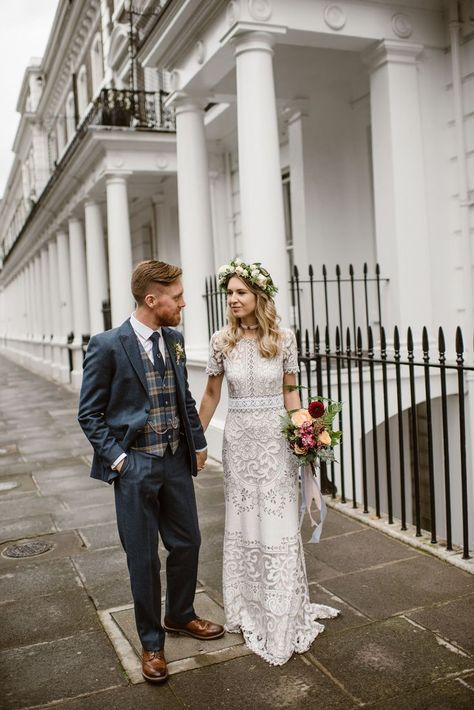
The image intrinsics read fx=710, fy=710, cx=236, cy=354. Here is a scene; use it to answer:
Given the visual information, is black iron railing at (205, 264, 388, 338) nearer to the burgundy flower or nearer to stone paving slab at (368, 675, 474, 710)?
the burgundy flower

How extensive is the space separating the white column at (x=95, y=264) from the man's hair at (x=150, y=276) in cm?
1176

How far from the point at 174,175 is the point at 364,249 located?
5554 millimetres

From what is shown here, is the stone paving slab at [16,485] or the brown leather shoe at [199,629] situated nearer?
the brown leather shoe at [199,629]

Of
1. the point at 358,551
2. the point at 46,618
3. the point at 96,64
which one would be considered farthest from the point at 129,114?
the point at 46,618

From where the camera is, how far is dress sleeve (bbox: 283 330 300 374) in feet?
12.3

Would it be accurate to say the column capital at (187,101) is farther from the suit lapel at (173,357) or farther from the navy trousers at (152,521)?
the navy trousers at (152,521)

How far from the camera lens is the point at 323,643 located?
3523mm

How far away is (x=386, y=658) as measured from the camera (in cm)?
333

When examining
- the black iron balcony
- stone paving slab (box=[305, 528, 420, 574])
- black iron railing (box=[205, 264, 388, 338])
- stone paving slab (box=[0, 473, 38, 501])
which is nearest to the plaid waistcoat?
stone paving slab (box=[305, 528, 420, 574])

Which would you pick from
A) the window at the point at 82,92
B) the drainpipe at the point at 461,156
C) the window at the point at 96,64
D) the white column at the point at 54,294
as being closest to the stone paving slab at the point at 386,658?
the drainpipe at the point at 461,156

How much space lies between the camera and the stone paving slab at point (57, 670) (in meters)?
3.20

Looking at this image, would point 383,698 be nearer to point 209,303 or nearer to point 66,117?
point 209,303

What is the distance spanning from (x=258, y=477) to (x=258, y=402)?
1.25 ft

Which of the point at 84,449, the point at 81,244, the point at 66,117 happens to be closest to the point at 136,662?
the point at 84,449
